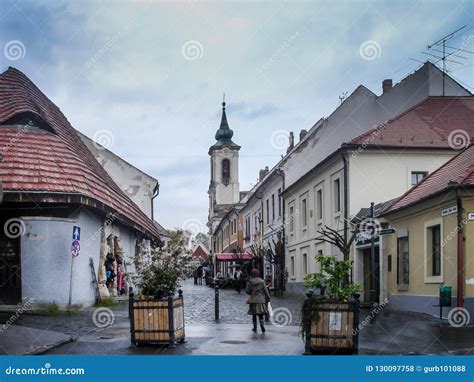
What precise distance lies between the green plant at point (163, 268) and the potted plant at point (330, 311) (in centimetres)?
166

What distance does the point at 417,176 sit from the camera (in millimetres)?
14867

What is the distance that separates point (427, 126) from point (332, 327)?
10232 mm

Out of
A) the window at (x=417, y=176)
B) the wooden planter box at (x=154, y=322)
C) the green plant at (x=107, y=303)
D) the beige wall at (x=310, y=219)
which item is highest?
the window at (x=417, y=176)

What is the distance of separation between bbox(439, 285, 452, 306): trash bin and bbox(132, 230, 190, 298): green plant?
4610 millimetres

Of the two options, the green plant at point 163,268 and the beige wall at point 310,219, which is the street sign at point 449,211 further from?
the green plant at point 163,268

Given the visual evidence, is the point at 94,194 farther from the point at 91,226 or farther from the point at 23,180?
the point at 23,180

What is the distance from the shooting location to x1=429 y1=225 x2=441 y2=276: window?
1223 cm

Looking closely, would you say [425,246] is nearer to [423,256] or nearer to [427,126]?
[423,256]

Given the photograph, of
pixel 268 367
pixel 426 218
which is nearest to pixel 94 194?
pixel 426 218

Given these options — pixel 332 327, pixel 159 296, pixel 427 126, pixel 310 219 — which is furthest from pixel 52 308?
pixel 427 126

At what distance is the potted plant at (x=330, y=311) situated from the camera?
8.10 meters

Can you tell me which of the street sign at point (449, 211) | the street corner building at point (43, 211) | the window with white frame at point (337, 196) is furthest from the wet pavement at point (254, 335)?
the street sign at point (449, 211)

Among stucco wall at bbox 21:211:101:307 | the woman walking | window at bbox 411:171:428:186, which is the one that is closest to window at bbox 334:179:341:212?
the woman walking

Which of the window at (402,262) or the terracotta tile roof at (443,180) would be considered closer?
the terracotta tile roof at (443,180)
